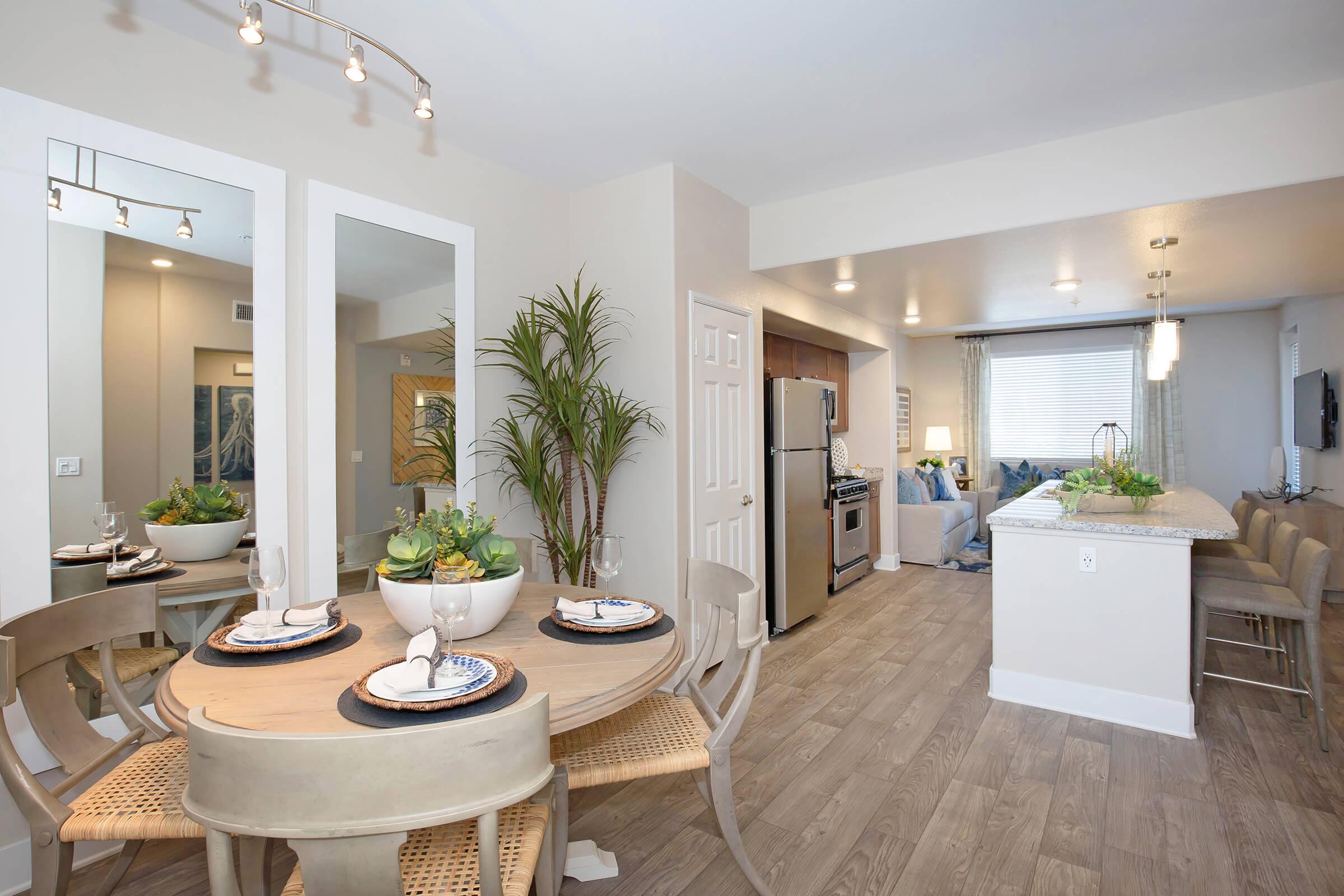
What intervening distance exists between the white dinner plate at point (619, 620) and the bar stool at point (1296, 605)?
2530 mm

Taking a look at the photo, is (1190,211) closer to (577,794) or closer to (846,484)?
(846,484)

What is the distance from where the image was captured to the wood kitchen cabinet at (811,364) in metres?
5.06

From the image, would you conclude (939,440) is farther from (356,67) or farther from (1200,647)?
(356,67)

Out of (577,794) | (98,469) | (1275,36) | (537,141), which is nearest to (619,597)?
(577,794)

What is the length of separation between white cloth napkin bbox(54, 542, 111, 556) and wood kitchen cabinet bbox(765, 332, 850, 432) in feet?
12.7

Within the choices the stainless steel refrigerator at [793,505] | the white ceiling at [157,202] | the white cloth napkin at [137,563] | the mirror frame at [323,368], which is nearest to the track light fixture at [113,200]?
the white ceiling at [157,202]

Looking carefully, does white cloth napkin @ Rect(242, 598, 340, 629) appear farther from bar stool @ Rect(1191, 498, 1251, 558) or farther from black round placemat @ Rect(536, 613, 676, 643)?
bar stool @ Rect(1191, 498, 1251, 558)

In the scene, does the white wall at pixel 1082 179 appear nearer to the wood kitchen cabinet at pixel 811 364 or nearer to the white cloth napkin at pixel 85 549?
the wood kitchen cabinet at pixel 811 364

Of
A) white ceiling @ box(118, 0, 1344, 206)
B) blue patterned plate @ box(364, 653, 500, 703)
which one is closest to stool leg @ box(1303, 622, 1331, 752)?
white ceiling @ box(118, 0, 1344, 206)

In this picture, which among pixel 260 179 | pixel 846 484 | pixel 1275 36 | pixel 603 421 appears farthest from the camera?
pixel 846 484

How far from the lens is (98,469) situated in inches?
80.3

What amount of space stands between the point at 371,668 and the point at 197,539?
119cm

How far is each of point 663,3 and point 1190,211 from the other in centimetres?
249

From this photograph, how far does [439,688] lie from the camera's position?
4.29 feet
